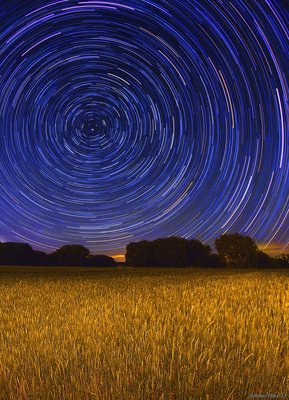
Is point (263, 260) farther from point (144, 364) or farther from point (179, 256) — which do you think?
point (144, 364)

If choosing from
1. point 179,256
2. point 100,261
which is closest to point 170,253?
point 179,256

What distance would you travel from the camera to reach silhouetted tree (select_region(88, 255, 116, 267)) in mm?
93125

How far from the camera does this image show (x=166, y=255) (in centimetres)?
10212

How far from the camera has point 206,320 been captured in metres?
10.3

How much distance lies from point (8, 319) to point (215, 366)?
7.76 m

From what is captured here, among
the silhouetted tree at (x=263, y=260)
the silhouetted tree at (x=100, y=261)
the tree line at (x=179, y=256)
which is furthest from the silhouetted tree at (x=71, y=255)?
the silhouetted tree at (x=263, y=260)

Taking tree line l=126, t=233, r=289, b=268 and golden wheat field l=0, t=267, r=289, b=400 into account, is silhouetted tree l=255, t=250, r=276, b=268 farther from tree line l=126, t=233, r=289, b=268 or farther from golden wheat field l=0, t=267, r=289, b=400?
golden wheat field l=0, t=267, r=289, b=400

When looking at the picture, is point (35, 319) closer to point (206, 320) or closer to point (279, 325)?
point (206, 320)

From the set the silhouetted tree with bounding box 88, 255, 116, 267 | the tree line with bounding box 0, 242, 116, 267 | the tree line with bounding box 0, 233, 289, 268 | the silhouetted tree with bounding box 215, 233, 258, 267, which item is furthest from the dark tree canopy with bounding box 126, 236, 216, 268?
the tree line with bounding box 0, 242, 116, 267

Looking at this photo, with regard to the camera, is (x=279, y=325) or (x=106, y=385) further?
(x=279, y=325)

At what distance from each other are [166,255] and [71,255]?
2138 centimetres

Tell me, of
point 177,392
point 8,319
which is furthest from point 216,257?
point 177,392

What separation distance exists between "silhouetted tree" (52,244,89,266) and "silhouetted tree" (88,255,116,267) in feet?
6.19

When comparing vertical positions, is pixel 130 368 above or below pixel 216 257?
below
